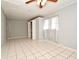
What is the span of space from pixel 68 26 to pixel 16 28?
21.6ft

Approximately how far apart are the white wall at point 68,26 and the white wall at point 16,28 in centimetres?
569

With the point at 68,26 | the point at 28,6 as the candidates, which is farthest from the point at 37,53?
the point at 28,6

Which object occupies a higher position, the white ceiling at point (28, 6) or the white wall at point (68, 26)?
the white ceiling at point (28, 6)

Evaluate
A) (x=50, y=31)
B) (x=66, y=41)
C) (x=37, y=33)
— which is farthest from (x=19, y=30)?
(x=66, y=41)

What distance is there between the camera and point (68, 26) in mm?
3873

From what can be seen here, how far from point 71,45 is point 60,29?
4.17 feet

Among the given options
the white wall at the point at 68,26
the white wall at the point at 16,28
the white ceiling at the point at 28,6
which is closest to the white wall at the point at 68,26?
the white wall at the point at 68,26

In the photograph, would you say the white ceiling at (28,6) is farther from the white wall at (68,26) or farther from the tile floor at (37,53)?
the tile floor at (37,53)

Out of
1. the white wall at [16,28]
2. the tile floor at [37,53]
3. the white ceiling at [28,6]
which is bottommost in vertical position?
the tile floor at [37,53]

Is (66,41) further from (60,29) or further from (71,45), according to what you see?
(60,29)

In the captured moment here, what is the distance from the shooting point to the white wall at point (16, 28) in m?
8.11

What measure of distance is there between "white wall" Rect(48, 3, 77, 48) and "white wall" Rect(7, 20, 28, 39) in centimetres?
569

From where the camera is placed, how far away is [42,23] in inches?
266

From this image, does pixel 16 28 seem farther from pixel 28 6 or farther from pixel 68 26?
pixel 68 26
